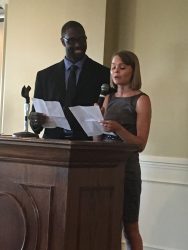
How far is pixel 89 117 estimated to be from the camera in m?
1.93

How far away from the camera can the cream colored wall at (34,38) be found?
10.7ft

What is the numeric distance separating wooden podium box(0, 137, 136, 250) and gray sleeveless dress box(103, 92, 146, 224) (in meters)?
0.47

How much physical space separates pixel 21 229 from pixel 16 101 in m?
2.04

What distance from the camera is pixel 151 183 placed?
3180 millimetres

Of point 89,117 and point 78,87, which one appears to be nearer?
point 89,117

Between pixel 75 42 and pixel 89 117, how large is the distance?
0.60 m

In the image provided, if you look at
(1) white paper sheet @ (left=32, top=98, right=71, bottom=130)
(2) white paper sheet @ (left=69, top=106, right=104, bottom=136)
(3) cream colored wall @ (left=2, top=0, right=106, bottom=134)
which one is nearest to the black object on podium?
(1) white paper sheet @ (left=32, top=98, right=71, bottom=130)

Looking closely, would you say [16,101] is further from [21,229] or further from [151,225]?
[21,229]

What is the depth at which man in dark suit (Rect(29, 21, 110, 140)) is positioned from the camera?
237 centimetres

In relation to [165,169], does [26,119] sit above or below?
above

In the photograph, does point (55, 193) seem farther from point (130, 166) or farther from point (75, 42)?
point (75, 42)

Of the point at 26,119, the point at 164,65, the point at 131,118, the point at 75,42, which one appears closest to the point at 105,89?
the point at 131,118

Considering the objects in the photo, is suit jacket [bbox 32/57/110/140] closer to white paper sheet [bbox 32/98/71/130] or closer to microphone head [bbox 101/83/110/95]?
microphone head [bbox 101/83/110/95]

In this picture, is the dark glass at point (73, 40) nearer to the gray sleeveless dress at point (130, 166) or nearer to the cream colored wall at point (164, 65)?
the gray sleeveless dress at point (130, 166)
